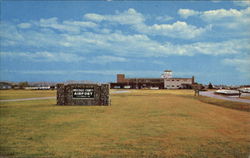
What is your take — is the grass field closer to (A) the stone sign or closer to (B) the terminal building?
(A) the stone sign

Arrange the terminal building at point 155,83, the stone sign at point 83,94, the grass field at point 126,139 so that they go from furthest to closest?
the terminal building at point 155,83
the stone sign at point 83,94
the grass field at point 126,139

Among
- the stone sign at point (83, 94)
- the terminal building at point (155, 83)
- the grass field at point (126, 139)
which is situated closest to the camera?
the grass field at point (126, 139)

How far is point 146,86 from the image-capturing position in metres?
115

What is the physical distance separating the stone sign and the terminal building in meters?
78.4

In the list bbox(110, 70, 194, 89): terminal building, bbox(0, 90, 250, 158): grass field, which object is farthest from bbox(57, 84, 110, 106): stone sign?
bbox(110, 70, 194, 89): terminal building

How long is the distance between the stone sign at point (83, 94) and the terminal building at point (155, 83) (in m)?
78.4

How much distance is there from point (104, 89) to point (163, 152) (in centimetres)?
2120

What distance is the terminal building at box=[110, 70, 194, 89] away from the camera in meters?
110

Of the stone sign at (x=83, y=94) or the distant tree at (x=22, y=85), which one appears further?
the distant tree at (x=22, y=85)

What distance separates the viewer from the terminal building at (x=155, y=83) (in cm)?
10975

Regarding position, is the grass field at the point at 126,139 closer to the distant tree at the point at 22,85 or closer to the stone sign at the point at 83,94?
the stone sign at the point at 83,94

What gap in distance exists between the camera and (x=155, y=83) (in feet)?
369

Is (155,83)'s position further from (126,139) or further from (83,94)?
(126,139)

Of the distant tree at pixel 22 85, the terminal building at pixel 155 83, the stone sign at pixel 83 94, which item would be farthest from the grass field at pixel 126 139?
the distant tree at pixel 22 85
